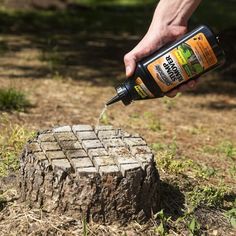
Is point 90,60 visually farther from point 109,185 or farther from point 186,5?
point 109,185

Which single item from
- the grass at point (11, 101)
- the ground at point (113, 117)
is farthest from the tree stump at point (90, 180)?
the grass at point (11, 101)

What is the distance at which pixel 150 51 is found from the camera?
12.8ft

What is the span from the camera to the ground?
3600mm

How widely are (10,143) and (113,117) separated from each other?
1626 mm

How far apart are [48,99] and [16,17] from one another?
5.91 metres

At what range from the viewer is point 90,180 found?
3295 mm

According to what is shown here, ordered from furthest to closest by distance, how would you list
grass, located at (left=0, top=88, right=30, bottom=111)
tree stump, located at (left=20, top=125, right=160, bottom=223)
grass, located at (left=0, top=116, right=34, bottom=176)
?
1. grass, located at (left=0, top=88, right=30, bottom=111)
2. grass, located at (left=0, top=116, right=34, bottom=176)
3. tree stump, located at (left=20, top=125, right=160, bottom=223)

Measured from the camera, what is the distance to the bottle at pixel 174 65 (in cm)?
376

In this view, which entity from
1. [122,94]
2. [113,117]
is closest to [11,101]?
[113,117]

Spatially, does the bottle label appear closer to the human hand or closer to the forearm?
the human hand

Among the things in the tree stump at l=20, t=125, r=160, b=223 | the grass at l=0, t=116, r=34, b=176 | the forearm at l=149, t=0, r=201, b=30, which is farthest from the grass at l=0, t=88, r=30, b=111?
the forearm at l=149, t=0, r=201, b=30

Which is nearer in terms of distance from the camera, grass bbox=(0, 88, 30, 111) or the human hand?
the human hand

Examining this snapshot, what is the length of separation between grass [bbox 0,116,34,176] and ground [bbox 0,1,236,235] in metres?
0.01

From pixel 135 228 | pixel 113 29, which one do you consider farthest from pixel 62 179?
pixel 113 29
